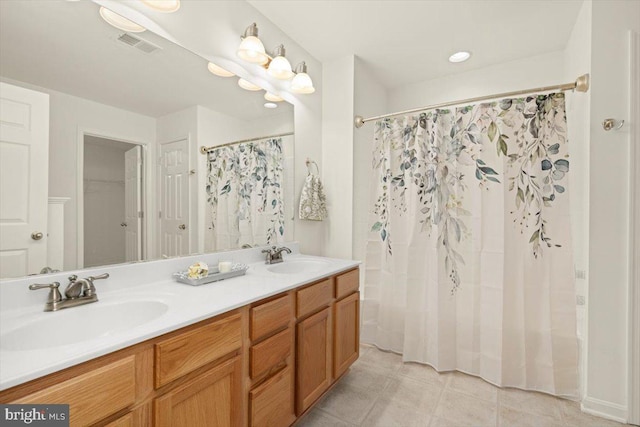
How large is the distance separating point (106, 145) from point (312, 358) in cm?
143

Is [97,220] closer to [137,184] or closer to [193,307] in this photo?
[137,184]

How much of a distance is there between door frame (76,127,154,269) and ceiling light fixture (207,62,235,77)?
62cm

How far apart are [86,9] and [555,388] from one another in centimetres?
319

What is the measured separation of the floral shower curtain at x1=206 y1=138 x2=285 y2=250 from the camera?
174 centimetres

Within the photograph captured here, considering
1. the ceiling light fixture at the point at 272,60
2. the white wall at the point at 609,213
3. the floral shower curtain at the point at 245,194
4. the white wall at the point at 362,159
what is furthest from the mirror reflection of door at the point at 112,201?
the white wall at the point at 609,213

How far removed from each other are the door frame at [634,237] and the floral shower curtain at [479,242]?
0.26 metres

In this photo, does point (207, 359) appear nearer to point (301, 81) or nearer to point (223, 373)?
point (223, 373)

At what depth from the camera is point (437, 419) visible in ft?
5.33

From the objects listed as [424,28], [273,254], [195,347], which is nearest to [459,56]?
[424,28]

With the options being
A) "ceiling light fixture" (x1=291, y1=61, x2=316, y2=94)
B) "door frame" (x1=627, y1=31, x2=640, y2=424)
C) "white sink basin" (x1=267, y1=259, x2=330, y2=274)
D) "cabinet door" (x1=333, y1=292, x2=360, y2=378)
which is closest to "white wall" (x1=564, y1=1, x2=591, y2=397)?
"door frame" (x1=627, y1=31, x2=640, y2=424)

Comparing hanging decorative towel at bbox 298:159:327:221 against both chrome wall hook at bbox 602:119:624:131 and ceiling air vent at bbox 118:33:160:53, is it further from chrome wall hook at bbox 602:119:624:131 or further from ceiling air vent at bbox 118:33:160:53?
chrome wall hook at bbox 602:119:624:131

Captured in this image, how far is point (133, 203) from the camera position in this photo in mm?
1330

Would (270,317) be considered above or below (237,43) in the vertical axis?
below

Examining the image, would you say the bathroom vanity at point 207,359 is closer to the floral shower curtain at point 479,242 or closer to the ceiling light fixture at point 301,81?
the floral shower curtain at point 479,242
